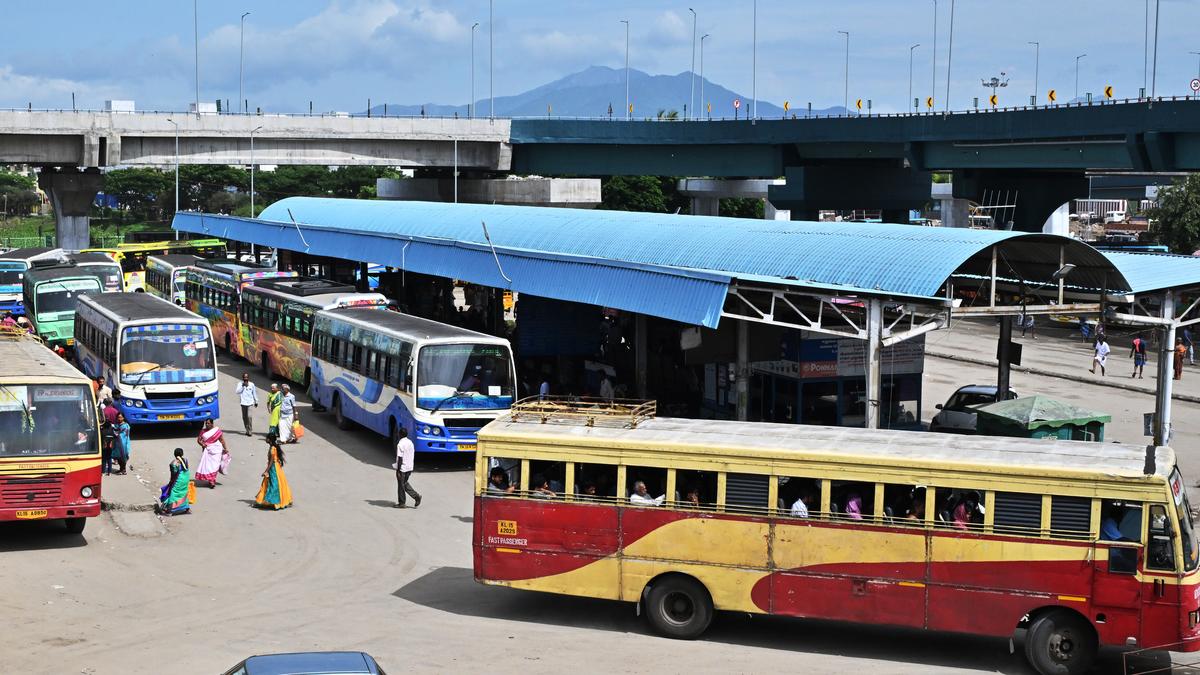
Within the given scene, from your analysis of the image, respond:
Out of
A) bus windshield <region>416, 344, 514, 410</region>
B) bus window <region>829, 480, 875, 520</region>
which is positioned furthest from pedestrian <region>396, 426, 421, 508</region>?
bus window <region>829, 480, 875, 520</region>

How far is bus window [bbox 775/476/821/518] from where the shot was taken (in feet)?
51.9

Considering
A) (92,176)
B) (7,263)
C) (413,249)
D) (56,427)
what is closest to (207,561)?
(56,427)

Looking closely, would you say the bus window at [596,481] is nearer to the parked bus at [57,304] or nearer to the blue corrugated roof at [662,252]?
the blue corrugated roof at [662,252]

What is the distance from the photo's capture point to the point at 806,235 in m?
28.4

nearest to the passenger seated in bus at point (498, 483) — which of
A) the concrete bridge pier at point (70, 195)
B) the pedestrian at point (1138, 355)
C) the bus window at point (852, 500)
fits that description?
the bus window at point (852, 500)

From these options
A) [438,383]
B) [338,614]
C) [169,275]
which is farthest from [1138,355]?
[338,614]

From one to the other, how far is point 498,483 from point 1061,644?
21.4ft

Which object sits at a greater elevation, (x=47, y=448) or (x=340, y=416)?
(x=47, y=448)

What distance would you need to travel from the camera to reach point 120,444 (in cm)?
2650

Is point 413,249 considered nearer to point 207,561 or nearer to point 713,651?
point 207,561

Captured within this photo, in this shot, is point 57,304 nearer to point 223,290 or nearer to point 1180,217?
point 223,290

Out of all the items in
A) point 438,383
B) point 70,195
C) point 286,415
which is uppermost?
point 70,195

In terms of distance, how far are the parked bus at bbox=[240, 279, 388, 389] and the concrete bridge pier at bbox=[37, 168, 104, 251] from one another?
3855cm

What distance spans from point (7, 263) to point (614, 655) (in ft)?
148
